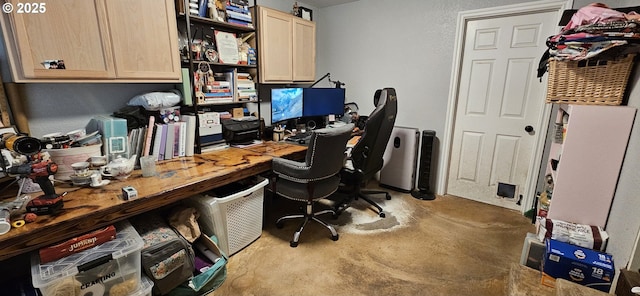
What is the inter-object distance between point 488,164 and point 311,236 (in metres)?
2.03

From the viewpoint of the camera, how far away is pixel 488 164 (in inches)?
112

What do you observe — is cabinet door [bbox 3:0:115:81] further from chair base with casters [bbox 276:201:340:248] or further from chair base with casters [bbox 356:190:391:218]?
chair base with casters [bbox 356:190:391:218]

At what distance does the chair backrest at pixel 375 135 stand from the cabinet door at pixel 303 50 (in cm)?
109

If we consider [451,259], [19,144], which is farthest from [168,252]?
[451,259]

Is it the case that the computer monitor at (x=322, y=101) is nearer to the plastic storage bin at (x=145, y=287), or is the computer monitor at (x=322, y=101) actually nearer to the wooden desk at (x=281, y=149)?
the wooden desk at (x=281, y=149)

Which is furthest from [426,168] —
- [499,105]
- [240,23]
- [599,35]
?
[240,23]

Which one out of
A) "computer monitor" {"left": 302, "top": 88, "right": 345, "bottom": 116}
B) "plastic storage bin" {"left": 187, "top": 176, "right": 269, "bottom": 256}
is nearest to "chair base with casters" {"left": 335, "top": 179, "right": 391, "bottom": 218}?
"plastic storage bin" {"left": 187, "top": 176, "right": 269, "bottom": 256}

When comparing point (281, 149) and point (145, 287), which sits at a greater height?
point (281, 149)

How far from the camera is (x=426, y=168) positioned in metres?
3.01

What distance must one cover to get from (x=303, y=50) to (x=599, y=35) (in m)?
2.39

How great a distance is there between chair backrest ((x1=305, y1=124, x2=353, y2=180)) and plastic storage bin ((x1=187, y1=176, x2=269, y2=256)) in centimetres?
44

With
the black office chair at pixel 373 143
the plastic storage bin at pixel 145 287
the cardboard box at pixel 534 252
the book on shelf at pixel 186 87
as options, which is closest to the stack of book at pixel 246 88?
the book on shelf at pixel 186 87

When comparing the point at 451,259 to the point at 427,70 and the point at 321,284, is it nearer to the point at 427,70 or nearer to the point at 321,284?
the point at 321,284

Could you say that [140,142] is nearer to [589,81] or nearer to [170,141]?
[170,141]
